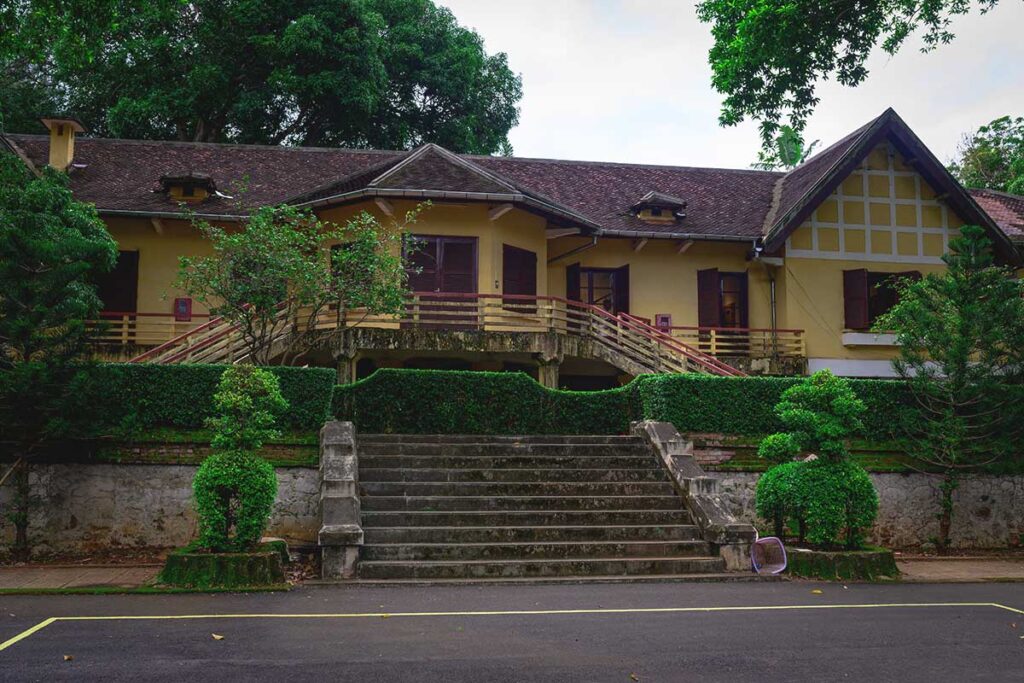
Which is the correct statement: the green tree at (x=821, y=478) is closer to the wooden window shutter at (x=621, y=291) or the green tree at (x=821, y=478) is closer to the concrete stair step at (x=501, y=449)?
the concrete stair step at (x=501, y=449)

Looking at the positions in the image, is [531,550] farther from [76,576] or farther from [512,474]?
[76,576]

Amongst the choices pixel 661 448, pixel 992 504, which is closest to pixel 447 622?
pixel 661 448

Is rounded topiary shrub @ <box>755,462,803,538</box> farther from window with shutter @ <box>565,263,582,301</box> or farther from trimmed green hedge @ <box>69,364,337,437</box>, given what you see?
window with shutter @ <box>565,263,582,301</box>

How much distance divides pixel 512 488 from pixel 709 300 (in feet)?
34.8

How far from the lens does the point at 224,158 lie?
2369 cm

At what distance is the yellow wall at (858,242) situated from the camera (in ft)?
71.5

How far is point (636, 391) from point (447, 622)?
8214 mm

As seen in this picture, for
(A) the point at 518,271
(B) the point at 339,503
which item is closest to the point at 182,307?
(A) the point at 518,271

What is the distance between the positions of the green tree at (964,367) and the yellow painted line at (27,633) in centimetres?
1300

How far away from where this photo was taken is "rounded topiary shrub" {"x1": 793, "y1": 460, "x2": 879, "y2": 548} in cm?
1145

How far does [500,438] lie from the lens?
14672 millimetres

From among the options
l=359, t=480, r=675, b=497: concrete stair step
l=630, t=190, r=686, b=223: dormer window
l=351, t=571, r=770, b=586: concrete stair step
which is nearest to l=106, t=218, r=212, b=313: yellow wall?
l=359, t=480, r=675, b=497: concrete stair step

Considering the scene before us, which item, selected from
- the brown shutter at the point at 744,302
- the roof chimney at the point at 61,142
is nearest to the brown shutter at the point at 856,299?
the brown shutter at the point at 744,302

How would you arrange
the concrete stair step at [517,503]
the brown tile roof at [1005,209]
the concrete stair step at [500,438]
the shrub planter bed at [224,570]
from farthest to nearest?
the brown tile roof at [1005,209] < the concrete stair step at [500,438] < the concrete stair step at [517,503] < the shrub planter bed at [224,570]
